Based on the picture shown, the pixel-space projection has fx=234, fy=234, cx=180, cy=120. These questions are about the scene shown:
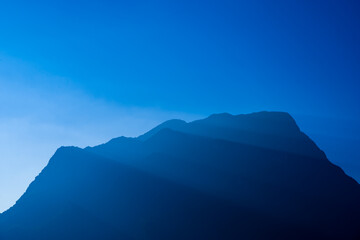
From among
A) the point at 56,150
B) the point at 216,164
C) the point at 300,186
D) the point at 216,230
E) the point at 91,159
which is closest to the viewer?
the point at 216,230

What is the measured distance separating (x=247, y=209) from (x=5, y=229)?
2062 inches

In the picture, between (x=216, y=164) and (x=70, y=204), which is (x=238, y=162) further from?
(x=70, y=204)

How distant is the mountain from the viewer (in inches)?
1612

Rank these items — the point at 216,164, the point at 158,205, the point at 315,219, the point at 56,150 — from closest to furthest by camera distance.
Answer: the point at 315,219 < the point at 158,205 < the point at 216,164 < the point at 56,150

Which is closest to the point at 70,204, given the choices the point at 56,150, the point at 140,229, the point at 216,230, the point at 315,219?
the point at 140,229

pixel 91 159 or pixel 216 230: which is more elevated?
pixel 91 159

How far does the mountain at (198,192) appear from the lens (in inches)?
1612

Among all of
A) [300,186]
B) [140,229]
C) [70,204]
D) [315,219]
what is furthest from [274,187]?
[70,204]

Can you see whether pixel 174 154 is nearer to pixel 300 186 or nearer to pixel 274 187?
pixel 274 187

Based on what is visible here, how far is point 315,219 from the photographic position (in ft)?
138

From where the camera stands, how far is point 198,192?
47.6m

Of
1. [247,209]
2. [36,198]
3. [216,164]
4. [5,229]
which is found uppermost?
[216,164]

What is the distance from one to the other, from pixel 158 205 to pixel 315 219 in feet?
94.8

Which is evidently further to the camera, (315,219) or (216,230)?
(315,219)
